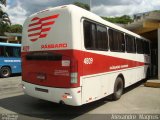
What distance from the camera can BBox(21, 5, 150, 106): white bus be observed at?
6870mm

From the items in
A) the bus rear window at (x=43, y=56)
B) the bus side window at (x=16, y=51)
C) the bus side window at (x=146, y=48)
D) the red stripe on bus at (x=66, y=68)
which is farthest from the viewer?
the bus side window at (x=16, y=51)

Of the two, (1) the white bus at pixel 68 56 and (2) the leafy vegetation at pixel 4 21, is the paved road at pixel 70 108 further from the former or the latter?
(2) the leafy vegetation at pixel 4 21

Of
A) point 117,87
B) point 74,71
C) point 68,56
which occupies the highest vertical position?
point 68,56

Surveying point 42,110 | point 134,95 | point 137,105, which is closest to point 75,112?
point 42,110

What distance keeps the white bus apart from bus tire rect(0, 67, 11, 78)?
10990mm

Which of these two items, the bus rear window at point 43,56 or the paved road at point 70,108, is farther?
the paved road at point 70,108

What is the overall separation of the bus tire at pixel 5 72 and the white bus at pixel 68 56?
10990mm

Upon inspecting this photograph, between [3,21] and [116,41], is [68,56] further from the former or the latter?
[3,21]

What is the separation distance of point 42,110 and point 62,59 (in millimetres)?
2079

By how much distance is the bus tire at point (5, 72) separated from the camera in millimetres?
18786

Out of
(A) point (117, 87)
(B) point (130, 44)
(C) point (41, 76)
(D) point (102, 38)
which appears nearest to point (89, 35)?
(D) point (102, 38)

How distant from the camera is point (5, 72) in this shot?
19.1m

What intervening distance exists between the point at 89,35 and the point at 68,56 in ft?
3.44

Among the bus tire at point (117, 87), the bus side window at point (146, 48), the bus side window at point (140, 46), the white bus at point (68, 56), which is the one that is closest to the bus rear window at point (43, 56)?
the white bus at point (68, 56)
